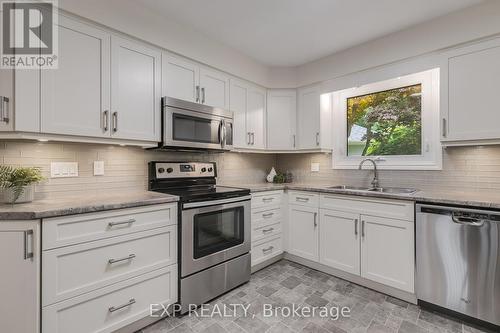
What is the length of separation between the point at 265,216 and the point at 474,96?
85.8 inches

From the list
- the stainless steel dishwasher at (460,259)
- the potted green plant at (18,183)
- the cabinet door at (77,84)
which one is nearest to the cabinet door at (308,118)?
the stainless steel dishwasher at (460,259)

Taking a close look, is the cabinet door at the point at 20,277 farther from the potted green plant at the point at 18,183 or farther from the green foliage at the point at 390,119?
the green foliage at the point at 390,119

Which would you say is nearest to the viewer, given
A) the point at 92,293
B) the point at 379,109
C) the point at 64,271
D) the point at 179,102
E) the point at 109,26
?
the point at 64,271

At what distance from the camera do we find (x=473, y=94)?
6.52 feet

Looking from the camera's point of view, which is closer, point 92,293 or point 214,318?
point 92,293

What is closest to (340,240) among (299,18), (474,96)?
(474,96)

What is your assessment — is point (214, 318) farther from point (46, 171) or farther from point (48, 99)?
point (48, 99)

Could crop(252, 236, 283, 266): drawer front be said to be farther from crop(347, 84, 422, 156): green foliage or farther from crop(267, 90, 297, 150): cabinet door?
crop(347, 84, 422, 156): green foliage

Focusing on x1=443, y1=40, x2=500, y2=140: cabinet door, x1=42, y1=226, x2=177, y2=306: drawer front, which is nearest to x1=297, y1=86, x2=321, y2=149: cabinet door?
x1=443, y1=40, x2=500, y2=140: cabinet door

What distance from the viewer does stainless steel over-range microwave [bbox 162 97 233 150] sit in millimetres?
2137

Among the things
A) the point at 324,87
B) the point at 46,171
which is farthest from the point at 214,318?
the point at 324,87

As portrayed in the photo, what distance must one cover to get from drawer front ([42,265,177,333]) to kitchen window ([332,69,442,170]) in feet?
7.90

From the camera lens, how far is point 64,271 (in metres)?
1.39

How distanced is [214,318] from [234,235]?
0.71 meters
